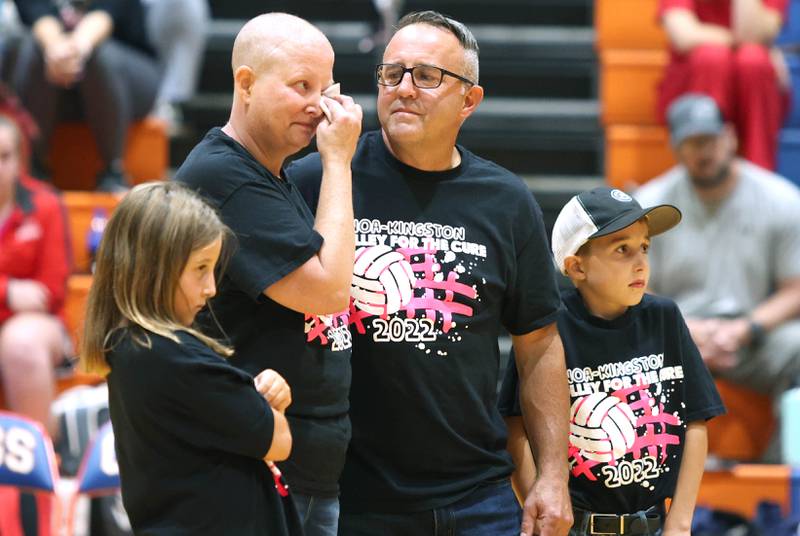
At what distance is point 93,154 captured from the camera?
250 inches

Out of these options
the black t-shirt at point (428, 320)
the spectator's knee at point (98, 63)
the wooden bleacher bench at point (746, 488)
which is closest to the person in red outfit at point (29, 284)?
the spectator's knee at point (98, 63)

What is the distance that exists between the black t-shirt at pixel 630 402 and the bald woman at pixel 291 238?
60 centimetres

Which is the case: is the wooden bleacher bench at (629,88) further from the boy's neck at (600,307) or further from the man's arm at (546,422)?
the man's arm at (546,422)

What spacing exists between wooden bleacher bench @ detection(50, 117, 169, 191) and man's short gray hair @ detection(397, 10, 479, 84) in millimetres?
3672

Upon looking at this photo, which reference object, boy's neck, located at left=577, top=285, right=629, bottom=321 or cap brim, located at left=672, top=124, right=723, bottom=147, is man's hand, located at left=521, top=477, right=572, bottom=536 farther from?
cap brim, located at left=672, top=124, right=723, bottom=147

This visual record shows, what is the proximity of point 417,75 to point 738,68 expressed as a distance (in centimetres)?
354

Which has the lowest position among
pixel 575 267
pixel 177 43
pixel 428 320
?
pixel 428 320

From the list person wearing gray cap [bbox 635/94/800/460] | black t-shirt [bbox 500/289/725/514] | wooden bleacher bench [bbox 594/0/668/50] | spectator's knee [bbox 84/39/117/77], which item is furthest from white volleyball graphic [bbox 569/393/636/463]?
wooden bleacher bench [bbox 594/0/668/50]

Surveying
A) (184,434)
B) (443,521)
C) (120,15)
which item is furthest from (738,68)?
(184,434)

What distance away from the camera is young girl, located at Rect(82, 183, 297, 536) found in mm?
2146

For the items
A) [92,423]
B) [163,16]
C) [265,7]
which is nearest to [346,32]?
[265,7]

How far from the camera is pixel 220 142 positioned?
7.93 feet

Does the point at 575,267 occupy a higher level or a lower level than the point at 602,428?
higher

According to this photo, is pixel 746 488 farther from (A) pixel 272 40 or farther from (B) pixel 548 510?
(A) pixel 272 40
